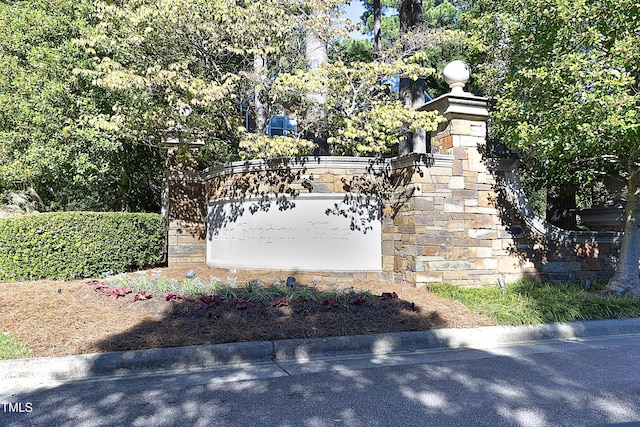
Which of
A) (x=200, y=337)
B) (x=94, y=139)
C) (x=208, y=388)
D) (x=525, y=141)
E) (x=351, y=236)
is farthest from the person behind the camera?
(x=94, y=139)

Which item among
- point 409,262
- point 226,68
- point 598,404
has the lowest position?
A: point 598,404

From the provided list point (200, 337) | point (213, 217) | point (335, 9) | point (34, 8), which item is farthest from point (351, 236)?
point (34, 8)

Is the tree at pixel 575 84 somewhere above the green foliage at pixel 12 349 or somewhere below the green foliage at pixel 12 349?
above

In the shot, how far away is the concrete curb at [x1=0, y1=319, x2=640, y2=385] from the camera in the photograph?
4234mm

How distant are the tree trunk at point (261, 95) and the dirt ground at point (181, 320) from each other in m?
4.20

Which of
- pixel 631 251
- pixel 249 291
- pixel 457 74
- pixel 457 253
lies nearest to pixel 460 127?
pixel 457 74

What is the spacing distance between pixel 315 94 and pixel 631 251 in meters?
6.06

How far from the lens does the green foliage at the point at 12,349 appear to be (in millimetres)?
4387

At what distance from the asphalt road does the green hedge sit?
505 cm

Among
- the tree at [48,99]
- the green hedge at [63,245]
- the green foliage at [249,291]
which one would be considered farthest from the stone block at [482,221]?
the tree at [48,99]

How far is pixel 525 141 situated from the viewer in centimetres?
717

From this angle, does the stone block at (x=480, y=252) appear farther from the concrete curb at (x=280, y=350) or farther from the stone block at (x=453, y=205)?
the concrete curb at (x=280, y=350)

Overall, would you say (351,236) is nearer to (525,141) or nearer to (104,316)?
(525,141)

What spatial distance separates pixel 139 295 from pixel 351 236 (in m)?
3.66
